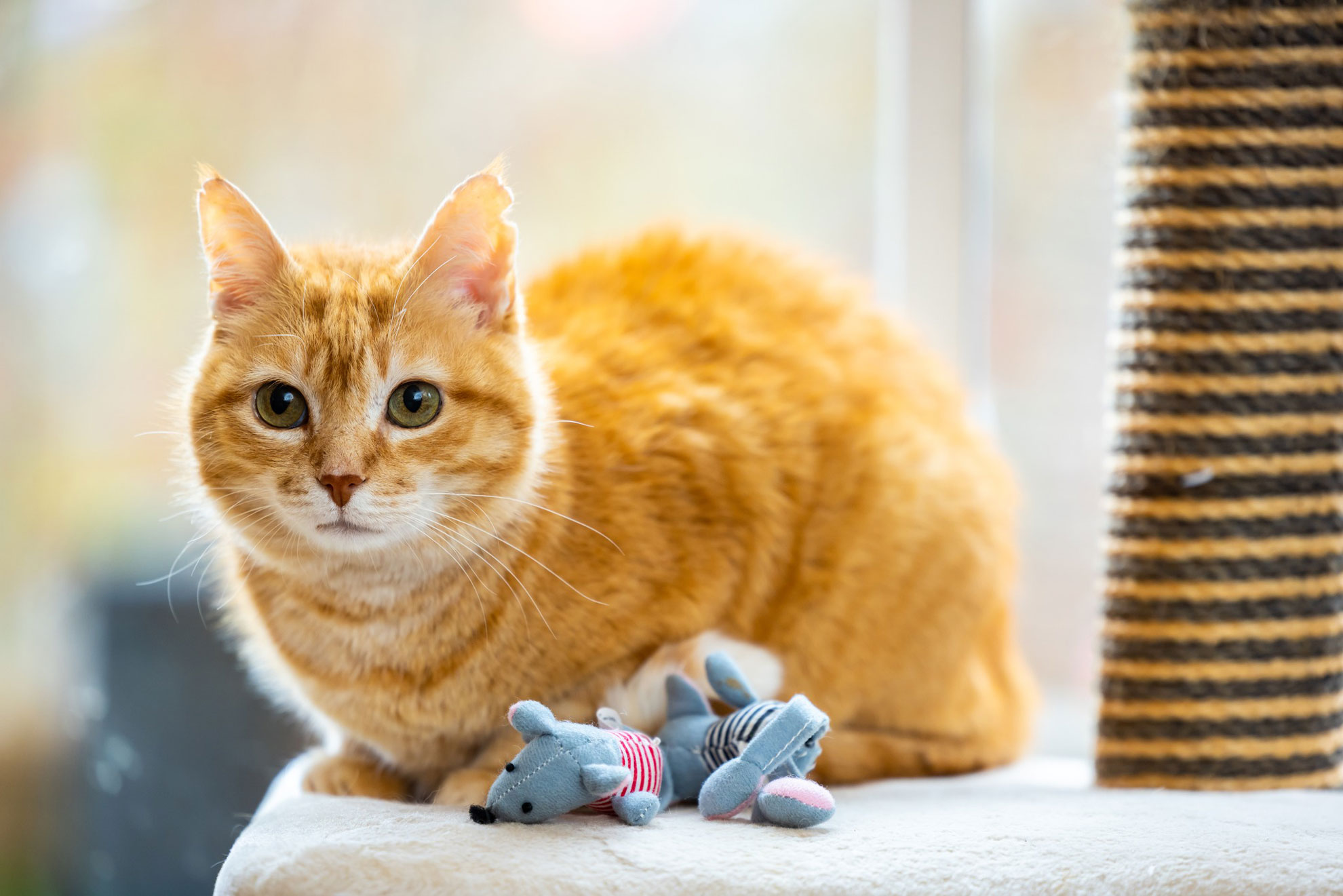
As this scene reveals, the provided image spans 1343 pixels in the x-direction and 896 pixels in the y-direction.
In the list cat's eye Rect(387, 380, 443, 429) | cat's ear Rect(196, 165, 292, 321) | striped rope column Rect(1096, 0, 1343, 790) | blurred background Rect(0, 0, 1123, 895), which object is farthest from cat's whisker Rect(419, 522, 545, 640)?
blurred background Rect(0, 0, 1123, 895)

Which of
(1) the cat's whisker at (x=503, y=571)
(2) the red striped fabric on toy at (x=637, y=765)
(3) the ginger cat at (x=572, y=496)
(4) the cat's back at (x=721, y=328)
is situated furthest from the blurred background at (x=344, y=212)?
(2) the red striped fabric on toy at (x=637, y=765)

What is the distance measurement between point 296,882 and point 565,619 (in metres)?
0.41

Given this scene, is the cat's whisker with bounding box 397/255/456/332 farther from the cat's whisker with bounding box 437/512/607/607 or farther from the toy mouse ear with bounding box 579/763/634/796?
the toy mouse ear with bounding box 579/763/634/796

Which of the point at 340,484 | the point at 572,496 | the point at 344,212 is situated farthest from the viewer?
the point at 344,212

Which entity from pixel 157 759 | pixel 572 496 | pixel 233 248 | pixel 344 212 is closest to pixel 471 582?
pixel 572 496

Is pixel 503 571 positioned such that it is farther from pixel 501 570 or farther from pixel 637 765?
pixel 637 765

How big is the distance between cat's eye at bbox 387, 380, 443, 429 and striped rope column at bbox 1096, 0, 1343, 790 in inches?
33.5

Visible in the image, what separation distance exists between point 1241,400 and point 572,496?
31.4 inches

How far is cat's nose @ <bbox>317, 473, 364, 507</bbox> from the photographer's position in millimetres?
1018

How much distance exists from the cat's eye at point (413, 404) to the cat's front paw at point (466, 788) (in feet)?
1.23

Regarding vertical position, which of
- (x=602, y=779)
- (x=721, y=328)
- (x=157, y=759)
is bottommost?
(x=157, y=759)

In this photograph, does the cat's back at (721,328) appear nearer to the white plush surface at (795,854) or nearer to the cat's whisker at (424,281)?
the cat's whisker at (424,281)

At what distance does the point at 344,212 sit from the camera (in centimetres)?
203

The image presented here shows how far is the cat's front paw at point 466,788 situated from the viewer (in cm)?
112
